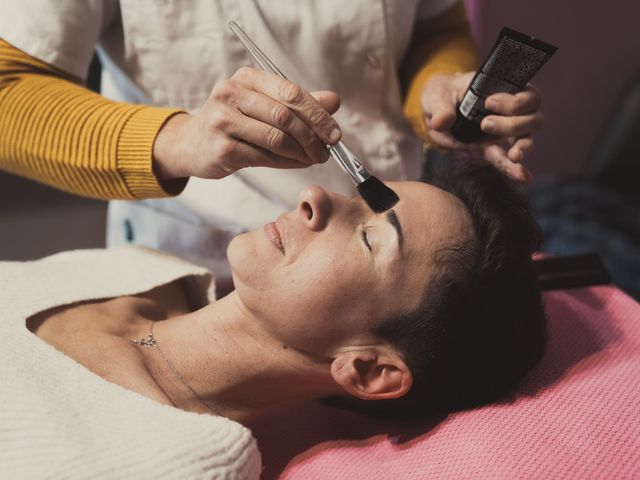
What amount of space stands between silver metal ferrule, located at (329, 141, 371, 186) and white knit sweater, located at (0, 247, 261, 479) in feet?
1.16

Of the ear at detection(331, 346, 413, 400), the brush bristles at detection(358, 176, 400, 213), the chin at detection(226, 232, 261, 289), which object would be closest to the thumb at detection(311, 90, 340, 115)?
the brush bristles at detection(358, 176, 400, 213)

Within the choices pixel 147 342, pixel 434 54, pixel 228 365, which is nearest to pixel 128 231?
pixel 147 342

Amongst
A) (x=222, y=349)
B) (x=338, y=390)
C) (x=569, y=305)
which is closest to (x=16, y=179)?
(x=222, y=349)

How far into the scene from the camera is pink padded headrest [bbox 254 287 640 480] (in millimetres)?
857

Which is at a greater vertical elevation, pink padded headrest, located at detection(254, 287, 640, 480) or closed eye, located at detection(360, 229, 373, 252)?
closed eye, located at detection(360, 229, 373, 252)

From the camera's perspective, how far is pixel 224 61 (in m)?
1.08

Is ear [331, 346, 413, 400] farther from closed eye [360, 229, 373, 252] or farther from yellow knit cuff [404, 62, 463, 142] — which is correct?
yellow knit cuff [404, 62, 463, 142]

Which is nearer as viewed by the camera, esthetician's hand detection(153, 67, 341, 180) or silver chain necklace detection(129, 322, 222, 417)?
esthetician's hand detection(153, 67, 341, 180)

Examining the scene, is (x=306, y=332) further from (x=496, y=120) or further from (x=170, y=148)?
(x=496, y=120)

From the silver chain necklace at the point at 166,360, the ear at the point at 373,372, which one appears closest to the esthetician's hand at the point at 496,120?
the ear at the point at 373,372

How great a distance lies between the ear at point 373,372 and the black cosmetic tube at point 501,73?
375 millimetres

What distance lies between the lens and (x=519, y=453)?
0.86 meters

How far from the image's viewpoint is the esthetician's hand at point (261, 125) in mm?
749

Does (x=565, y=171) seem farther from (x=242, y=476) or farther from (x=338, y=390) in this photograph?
(x=242, y=476)
